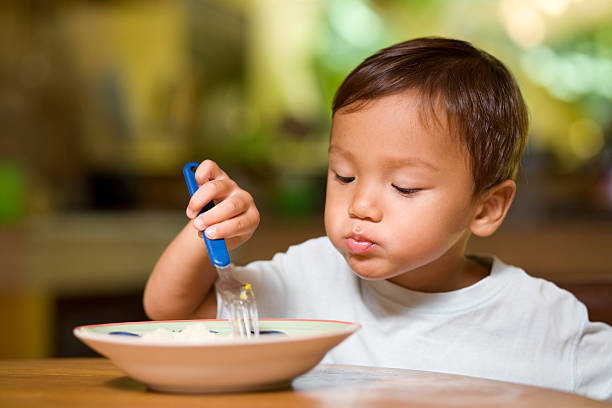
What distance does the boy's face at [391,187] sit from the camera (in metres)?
0.98

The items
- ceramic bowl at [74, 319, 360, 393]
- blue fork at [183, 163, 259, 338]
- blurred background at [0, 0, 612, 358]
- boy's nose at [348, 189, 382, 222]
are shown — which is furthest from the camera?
blurred background at [0, 0, 612, 358]

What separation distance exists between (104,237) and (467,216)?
2284 millimetres

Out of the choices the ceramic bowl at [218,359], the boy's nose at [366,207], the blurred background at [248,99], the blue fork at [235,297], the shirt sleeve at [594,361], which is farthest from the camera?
the blurred background at [248,99]

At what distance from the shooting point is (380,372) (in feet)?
2.70

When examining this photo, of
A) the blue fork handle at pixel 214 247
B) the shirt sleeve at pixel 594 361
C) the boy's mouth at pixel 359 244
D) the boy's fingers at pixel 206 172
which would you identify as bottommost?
the shirt sleeve at pixel 594 361

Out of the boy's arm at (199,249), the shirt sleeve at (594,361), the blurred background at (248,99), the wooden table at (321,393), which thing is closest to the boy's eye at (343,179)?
the boy's arm at (199,249)

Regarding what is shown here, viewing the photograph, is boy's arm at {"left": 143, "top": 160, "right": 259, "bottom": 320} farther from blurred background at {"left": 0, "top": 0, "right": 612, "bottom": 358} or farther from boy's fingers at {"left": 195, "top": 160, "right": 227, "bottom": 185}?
blurred background at {"left": 0, "top": 0, "right": 612, "bottom": 358}

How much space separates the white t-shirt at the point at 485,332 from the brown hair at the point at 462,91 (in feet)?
0.57

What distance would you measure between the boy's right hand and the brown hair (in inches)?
8.3

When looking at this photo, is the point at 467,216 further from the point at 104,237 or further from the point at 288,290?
the point at 104,237

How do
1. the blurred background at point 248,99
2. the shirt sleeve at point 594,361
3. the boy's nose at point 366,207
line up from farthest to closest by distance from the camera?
the blurred background at point 248,99
the shirt sleeve at point 594,361
the boy's nose at point 366,207

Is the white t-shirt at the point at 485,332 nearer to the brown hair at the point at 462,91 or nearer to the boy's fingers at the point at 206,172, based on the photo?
the brown hair at the point at 462,91

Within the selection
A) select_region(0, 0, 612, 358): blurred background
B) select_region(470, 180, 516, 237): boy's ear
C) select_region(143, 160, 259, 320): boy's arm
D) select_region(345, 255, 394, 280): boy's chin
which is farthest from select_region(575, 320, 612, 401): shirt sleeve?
select_region(0, 0, 612, 358): blurred background

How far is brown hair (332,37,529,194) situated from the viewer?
1031 mm
